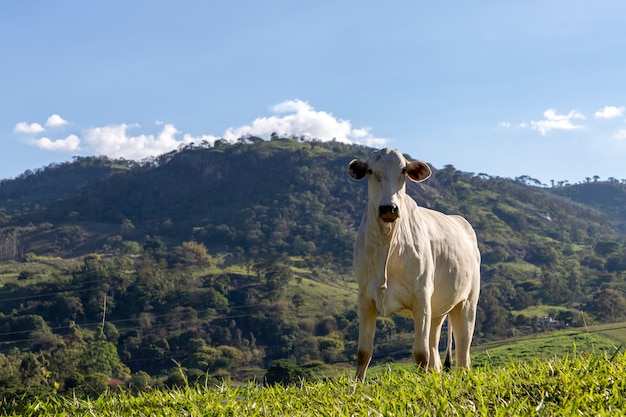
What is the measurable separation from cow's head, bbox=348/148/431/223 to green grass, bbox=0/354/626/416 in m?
1.56

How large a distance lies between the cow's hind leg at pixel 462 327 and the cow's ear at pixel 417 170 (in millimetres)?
2270

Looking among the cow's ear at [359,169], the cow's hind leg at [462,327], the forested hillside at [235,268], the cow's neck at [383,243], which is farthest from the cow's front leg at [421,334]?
the forested hillside at [235,268]

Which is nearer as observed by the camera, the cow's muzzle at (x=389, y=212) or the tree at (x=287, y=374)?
the cow's muzzle at (x=389, y=212)

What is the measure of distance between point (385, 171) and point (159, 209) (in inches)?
6766

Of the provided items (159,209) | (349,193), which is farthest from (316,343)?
(159,209)

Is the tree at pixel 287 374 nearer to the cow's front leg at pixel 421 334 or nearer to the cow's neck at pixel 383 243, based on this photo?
the cow's front leg at pixel 421 334

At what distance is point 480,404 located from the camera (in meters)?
4.96

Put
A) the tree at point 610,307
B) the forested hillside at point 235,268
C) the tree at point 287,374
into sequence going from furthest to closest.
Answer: the tree at point 610,307 < the forested hillside at point 235,268 < the tree at point 287,374

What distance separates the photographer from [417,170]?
331 inches

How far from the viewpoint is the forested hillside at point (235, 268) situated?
78125 millimetres

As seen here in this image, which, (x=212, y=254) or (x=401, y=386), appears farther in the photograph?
(x=212, y=254)

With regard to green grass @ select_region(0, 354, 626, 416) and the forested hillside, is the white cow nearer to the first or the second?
green grass @ select_region(0, 354, 626, 416)

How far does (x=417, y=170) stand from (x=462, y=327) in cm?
260

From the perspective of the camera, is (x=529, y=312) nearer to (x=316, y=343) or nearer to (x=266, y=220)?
(x=316, y=343)
